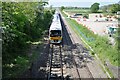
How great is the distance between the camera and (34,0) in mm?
37219

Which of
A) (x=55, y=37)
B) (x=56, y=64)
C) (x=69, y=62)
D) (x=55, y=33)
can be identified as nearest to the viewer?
(x=56, y=64)

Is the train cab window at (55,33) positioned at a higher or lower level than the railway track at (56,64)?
higher

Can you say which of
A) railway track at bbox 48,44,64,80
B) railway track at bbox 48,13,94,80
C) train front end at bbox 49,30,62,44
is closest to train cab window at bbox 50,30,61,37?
train front end at bbox 49,30,62,44

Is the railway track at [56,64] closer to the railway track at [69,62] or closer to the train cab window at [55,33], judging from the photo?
the railway track at [69,62]

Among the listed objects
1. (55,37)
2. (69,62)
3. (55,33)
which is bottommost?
(69,62)

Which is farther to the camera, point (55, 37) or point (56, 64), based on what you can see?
point (55, 37)

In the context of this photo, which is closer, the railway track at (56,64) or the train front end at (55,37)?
the railway track at (56,64)

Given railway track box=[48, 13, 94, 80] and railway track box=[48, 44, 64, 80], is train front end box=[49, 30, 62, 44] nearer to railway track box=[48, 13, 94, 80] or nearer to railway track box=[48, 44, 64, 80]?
railway track box=[48, 13, 94, 80]

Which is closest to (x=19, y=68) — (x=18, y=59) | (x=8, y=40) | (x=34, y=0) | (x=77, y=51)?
(x=18, y=59)

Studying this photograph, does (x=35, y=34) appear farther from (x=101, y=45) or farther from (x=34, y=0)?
(x=34, y=0)

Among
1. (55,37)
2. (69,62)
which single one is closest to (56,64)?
(69,62)

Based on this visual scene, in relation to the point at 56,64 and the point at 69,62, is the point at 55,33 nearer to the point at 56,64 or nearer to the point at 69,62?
the point at 69,62

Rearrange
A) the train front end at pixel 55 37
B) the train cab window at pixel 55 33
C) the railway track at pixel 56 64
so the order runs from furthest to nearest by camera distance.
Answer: the train cab window at pixel 55 33
the train front end at pixel 55 37
the railway track at pixel 56 64

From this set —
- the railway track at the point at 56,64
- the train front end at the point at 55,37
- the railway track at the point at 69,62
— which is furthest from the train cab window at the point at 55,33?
the railway track at the point at 56,64
